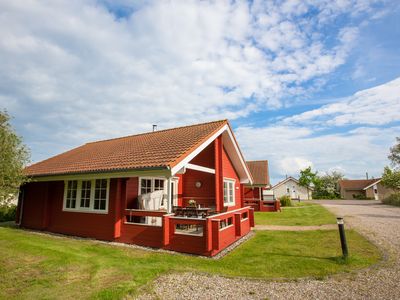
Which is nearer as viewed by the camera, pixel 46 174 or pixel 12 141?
pixel 12 141

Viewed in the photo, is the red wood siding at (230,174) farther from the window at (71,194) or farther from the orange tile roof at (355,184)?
the orange tile roof at (355,184)

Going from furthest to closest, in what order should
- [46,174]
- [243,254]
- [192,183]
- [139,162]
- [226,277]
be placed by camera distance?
[192,183], [46,174], [139,162], [243,254], [226,277]

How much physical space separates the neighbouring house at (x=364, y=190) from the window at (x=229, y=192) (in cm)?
5089

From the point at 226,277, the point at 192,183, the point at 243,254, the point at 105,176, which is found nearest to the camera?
the point at 226,277

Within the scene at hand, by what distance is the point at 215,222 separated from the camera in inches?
300

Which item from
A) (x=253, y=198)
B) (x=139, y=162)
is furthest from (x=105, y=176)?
(x=253, y=198)

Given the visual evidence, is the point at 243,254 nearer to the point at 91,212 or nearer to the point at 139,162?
the point at 139,162

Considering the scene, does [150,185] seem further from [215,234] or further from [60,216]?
[215,234]

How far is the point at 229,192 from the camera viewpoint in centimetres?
1450

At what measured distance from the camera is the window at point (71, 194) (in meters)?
11.3

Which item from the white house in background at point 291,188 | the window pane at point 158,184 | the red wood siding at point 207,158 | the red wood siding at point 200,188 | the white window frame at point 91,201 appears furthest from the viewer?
the white house in background at point 291,188

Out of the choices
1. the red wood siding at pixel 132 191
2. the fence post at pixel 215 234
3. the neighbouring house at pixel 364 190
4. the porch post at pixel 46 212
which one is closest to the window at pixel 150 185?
the red wood siding at pixel 132 191

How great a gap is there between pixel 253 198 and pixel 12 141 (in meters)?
21.0

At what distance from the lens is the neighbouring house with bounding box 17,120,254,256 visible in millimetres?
7910
